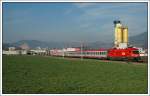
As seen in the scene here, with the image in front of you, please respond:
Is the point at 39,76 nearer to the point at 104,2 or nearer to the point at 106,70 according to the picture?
the point at 106,70

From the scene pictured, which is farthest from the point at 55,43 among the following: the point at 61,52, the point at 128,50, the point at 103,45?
the point at 128,50

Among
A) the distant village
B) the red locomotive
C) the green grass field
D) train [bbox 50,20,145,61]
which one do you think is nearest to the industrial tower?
train [bbox 50,20,145,61]

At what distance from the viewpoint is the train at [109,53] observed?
5.03 m

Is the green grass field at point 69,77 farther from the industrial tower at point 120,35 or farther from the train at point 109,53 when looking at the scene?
the industrial tower at point 120,35

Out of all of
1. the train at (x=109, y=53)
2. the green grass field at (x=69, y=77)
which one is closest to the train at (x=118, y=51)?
the train at (x=109, y=53)

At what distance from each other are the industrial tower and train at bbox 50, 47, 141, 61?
98 millimetres

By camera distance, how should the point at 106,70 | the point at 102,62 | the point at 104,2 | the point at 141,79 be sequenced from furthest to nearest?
the point at 102,62 < the point at 106,70 < the point at 141,79 < the point at 104,2

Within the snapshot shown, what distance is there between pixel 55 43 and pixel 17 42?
497mm

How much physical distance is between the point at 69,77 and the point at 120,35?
2.88 ft

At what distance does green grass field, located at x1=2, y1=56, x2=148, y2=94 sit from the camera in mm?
4625

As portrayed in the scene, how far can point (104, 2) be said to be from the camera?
4516mm

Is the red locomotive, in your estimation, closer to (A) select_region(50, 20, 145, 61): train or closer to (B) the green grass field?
(A) select_region(50, 20, 145, 61): train

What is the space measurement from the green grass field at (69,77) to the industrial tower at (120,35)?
37 centimetres

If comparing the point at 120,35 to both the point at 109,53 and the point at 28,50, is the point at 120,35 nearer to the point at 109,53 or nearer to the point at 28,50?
the point at 109,53
